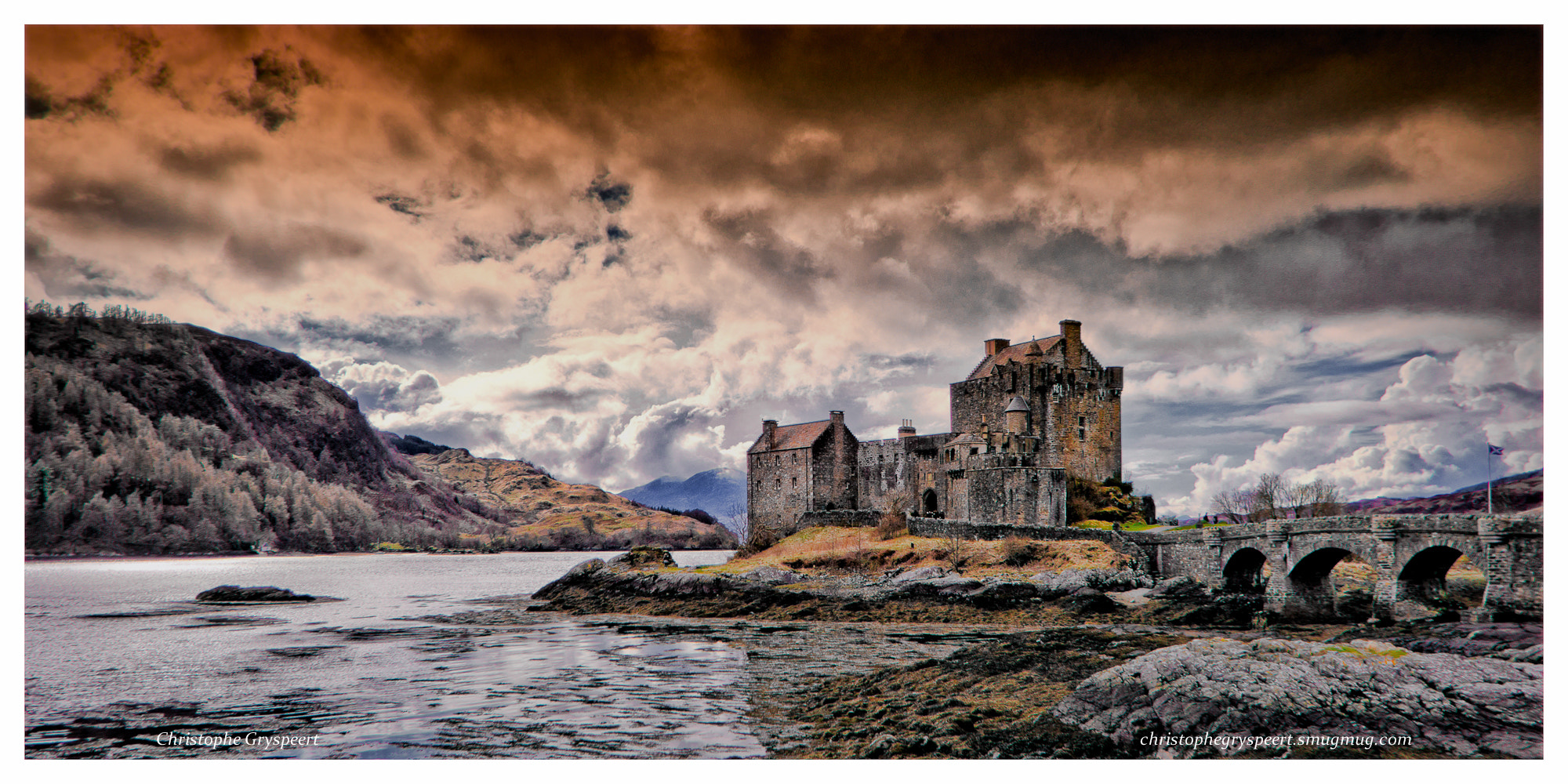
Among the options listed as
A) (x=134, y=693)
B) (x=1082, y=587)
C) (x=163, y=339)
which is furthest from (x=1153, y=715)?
(x=163, y=339)

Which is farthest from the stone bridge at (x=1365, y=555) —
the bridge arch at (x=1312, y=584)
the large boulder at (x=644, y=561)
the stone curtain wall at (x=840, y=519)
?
the large boulder at (x=644, y=561)

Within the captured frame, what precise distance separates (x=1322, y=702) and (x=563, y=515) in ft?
357

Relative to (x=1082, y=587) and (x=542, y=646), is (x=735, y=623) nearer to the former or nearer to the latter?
(x=542, y=646)

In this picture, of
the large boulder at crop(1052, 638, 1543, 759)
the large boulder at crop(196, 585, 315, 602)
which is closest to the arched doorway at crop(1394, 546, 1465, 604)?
the large boulder at crop(1052, 638, 1543, 759)

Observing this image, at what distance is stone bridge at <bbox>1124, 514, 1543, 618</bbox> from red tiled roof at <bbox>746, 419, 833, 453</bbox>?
1587cm

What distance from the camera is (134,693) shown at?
1381 cm

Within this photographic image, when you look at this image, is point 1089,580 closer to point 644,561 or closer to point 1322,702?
point 1322,702

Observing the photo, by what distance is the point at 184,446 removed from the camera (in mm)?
34531

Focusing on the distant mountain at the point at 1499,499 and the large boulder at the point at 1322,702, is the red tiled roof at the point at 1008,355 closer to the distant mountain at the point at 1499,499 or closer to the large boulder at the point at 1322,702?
the distant mountain at the point at 1499,499

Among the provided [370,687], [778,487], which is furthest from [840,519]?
[370,687]

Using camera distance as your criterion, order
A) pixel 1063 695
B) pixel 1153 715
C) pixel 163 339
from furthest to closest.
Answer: pixel 163 339 → pixel 1063 695 → pixel 1153 715

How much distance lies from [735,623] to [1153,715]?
15956 millimetres

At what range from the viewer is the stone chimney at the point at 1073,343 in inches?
1207

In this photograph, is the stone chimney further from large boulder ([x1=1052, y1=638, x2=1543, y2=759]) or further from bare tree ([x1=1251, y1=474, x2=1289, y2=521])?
large boulder ([x1=1052, y1=638, x2=1543, y2=759])
